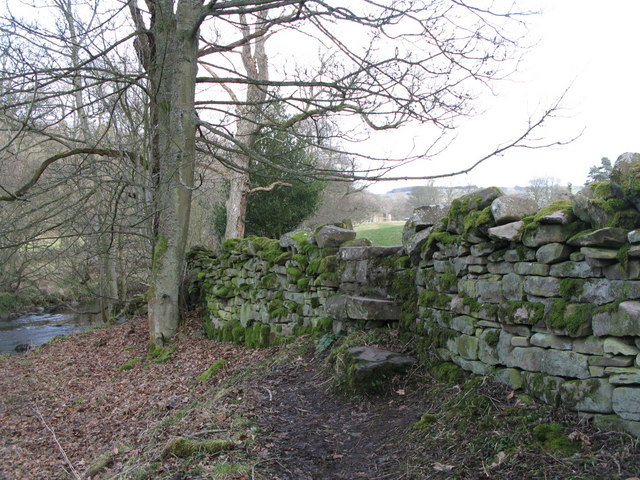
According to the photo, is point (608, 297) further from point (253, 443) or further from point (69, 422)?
point (69, 422)

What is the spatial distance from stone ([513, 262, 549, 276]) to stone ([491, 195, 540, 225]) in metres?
0.37

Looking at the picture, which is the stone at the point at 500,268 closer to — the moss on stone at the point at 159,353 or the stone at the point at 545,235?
the stone at the point at 545,235

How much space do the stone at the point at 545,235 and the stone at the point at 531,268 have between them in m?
0.14

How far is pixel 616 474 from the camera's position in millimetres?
2709

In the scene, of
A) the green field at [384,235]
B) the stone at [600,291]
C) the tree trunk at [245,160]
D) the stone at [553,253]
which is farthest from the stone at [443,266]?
the tree trunk at [245,160]

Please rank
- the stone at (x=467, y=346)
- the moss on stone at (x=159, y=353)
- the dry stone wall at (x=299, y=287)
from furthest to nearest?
1. the moss on stone at (x=159, y=353)
2. the dry stone wall at (x=299, y=287)
3. the stone at (x=467, y=346)

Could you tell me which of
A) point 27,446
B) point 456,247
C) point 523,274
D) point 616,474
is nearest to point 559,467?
point 616,474

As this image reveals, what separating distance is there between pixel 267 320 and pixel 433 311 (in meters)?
3.49

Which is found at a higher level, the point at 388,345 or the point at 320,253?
the point at 320,253

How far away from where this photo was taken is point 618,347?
10.0ft

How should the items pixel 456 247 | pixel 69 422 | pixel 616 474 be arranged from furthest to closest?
pixel 69 422 < pixel 456 247 < pixel 616 474

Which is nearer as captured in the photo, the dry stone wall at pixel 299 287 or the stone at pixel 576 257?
the stone at pixel 576 257

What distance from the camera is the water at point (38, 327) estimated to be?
15.4 meters

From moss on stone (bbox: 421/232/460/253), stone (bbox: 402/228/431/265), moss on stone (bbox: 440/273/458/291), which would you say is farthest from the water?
moss on stone (bbox: 440/273/458/291)
